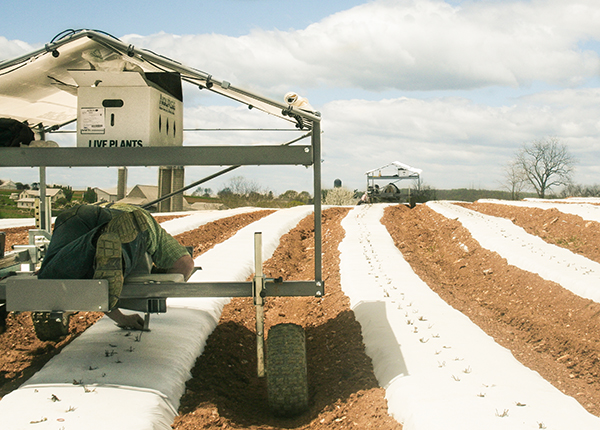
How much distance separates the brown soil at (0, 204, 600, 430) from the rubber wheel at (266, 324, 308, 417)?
0.12 m

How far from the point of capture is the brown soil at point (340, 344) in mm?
3648

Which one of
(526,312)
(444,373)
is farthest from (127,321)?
(526,312)

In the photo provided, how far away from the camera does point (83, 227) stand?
12.3 ft

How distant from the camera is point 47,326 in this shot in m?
4.59

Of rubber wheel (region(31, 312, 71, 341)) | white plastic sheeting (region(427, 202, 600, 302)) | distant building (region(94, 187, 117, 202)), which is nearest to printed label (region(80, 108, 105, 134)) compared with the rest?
rubber wheel (region(31, 312, 71, 341))

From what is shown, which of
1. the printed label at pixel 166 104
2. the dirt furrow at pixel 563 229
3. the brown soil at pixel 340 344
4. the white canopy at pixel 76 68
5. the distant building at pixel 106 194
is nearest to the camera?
the brown soil at pixel 340 344

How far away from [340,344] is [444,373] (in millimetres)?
1354

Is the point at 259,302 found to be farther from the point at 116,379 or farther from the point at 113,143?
the point at 113,143

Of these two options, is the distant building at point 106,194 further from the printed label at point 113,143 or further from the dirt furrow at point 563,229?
the dirt furrow at point 563,229

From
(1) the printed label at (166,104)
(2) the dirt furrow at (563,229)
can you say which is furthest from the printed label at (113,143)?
(2) the dirt furrow at (563,229)

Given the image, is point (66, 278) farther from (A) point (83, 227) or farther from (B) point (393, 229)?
(B) point (393, 229)

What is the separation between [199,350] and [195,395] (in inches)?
29.3

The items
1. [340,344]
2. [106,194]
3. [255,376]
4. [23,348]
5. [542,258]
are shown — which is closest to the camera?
[255,376]

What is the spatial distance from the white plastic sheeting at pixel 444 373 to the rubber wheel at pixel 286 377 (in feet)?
2.11
